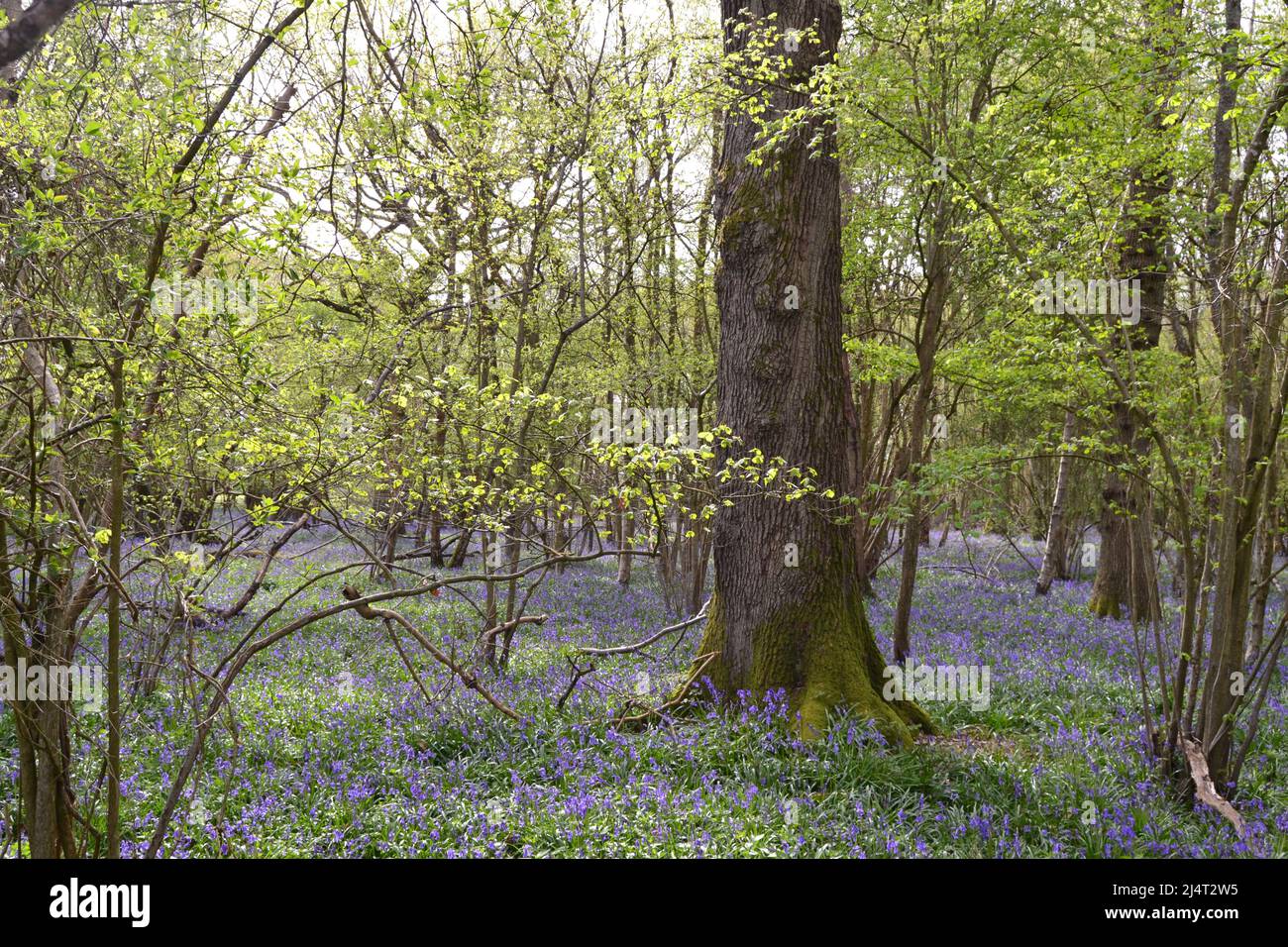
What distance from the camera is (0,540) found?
9.55ft

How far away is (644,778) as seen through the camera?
5.53 m

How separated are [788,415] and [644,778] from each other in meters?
2.89

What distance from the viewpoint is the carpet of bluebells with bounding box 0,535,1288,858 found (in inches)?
189

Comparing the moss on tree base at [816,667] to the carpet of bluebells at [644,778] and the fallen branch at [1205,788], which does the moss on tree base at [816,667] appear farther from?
the fallen branch at [1205,788]

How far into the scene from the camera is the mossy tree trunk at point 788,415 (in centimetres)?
650

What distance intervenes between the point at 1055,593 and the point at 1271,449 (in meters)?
12.4

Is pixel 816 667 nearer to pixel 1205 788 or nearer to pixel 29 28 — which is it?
pixel 1205 788

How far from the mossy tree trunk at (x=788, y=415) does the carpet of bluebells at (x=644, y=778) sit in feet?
1.46

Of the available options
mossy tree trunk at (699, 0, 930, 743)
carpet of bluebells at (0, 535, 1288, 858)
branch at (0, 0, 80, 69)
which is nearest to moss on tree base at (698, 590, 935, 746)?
mossy tree trunk at (699, 0, 930, 743)

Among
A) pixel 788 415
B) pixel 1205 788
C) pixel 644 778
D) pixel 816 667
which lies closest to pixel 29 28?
pixel 644 778

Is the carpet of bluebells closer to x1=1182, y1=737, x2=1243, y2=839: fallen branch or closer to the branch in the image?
x1=1182, y1=737, x2=1243, y2=839: fallen branch

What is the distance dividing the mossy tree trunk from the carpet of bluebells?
446 millimetres
